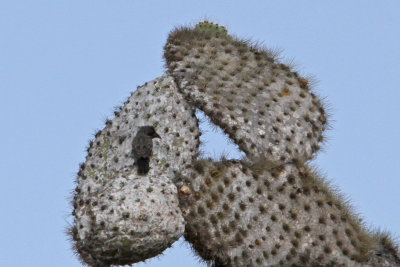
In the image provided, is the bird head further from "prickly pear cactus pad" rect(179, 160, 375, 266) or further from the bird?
"prickly pear cactus pad" rect(179, 160, 375, 266)

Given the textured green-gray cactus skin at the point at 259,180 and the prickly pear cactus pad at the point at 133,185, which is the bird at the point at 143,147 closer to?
the prickly pear cactus pad at the point at 133,185

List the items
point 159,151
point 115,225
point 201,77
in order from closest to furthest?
1. point 115,225
2. point 159,151
3. point 201,77

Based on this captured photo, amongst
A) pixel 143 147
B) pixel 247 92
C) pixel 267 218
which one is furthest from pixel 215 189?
pixel 247 92

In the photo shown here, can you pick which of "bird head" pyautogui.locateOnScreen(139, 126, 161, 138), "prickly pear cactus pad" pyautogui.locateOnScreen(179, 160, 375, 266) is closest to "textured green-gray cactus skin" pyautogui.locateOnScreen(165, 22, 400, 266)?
"prickly pear cactus pad" pyautogui.locateOnScreen(179, 160, 375, 266)

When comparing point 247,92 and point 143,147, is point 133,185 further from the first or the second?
point 247,92

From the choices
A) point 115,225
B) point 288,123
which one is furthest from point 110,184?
point 288,123

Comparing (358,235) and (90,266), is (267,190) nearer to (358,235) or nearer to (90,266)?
(358,235)
